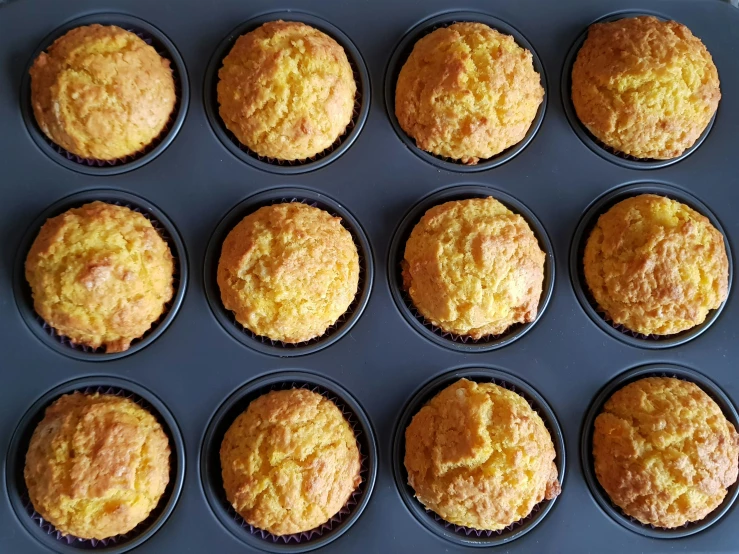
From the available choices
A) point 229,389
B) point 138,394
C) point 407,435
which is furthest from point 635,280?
point 138,394

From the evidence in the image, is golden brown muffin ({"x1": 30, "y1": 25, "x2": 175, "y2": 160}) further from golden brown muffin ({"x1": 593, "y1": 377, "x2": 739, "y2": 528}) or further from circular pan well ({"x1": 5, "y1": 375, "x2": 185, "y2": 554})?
golden brown muffin ({"x1": 593, "y1": 377, "x2": 739, "y2": 528})

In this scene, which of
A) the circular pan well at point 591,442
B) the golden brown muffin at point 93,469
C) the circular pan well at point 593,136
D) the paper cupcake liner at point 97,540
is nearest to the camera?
the golden brown muffin at point 93,469

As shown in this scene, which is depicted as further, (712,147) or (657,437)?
(712,147)

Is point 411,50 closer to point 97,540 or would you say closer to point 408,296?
point 408,296

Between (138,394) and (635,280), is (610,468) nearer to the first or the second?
(635,280)

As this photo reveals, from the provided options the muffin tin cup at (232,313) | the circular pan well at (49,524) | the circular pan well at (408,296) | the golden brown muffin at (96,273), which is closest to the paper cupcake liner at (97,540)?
the circular pan well at (49,524)

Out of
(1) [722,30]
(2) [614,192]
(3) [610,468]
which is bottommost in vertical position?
(3) [610,468]

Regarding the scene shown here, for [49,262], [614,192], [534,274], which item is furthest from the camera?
[614,192]

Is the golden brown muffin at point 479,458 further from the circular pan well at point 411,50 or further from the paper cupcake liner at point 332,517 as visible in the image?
the circular pan well at point 411,50
